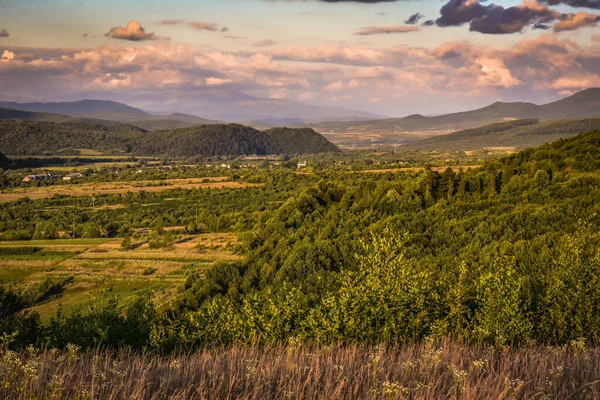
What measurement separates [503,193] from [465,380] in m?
48.5

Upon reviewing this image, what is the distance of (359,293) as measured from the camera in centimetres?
1298

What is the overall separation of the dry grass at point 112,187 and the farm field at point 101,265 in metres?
50.4

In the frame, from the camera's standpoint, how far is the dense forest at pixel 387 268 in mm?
12609

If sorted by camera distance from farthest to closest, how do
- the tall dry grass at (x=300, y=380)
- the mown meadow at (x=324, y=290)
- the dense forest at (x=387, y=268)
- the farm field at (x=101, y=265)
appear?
the farm field at (x=101, y=265)
the dense forest at (x=387, y=268)
the mown meadow at (x=324, y=290)
the tall dry grass at (x=300, y=380)

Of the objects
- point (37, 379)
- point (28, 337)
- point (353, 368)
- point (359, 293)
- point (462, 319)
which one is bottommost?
point (28, 337)

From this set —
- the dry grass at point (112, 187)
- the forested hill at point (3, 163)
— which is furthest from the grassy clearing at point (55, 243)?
the forested hill at point (3, 163)

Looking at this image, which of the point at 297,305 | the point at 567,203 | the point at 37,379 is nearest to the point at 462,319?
the point at 297,305

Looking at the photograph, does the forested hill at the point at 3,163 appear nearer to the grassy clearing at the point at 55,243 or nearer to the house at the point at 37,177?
the house at the point at 37,177

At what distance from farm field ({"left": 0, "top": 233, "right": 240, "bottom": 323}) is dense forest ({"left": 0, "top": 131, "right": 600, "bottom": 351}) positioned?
10.0ft

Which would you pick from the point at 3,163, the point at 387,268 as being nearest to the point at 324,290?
the point at 387,268

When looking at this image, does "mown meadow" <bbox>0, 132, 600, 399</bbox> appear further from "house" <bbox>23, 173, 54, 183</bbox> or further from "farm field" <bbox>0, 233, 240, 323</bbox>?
"house" <bbox>23, 173, 54, 183</bbox>

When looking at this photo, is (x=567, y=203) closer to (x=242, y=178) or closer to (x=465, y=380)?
(x=465, y=380)

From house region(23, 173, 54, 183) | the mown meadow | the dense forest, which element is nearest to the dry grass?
the mown meadow

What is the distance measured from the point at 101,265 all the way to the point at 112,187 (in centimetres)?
7912
